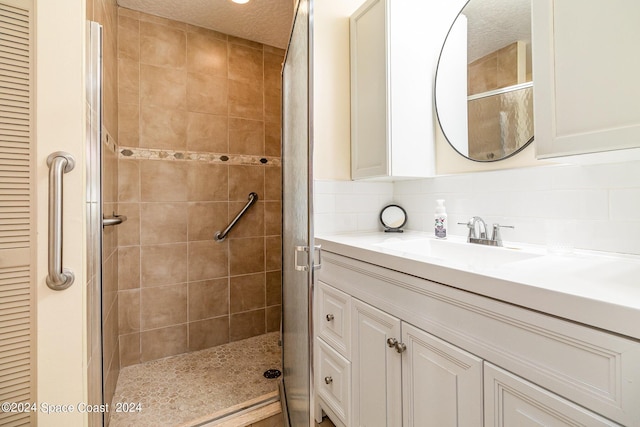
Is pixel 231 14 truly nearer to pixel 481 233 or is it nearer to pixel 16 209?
pixel 16 209

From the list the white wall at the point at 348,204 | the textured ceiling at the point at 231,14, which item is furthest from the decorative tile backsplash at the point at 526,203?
the textured ceiling at the point at 231,14

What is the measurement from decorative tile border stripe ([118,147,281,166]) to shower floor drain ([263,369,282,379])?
152 cm

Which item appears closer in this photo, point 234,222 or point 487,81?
point 487,81

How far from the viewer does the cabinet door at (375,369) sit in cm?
88

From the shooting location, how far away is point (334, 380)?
4.03 feet

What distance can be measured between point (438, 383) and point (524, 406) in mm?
217

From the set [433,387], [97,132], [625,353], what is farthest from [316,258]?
[97,132]

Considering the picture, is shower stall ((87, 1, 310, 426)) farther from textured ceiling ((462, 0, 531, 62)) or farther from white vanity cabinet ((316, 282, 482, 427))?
textured ceiling ((462, 0, 531, 62))

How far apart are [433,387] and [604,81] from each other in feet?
2.91

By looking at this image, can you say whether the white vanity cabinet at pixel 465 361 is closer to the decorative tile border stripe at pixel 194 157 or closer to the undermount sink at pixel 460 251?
the undermount sink at pixel 460 251

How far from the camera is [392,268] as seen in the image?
881mm

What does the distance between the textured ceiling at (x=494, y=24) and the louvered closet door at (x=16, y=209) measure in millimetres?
1589

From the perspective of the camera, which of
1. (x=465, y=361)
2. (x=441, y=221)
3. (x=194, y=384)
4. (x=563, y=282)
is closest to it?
(x=563, y=282)

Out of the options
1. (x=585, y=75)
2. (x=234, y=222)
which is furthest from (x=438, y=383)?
(x=234, y=222)
